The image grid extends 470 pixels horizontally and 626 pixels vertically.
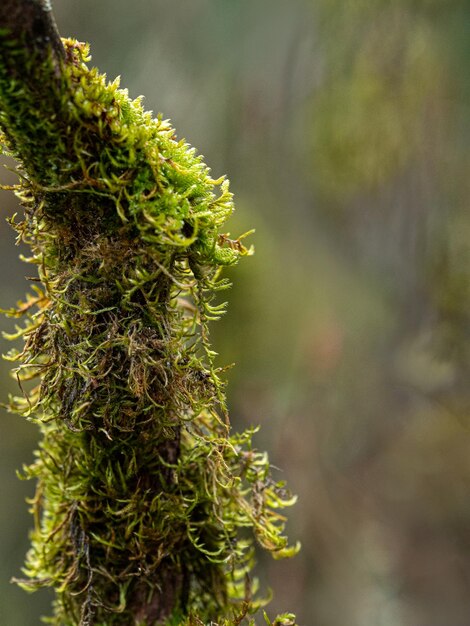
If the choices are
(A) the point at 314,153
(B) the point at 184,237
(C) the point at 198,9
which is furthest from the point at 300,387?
(B) the point at 184,237

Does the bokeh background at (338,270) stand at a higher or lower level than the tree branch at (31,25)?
higher

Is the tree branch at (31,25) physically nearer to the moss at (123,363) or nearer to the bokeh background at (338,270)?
the moss at (123,363)

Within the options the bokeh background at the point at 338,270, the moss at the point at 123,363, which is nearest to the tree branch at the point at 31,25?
the moss at the point at 123,363

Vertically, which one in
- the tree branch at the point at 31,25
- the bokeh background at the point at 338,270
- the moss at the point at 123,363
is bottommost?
the moss at the point at 123,363

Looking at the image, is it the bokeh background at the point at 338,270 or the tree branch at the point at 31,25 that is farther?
the bokeh background at the point at 338,270

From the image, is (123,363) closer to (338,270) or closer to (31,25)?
(31,25)

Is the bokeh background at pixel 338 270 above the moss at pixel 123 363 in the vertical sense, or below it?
above

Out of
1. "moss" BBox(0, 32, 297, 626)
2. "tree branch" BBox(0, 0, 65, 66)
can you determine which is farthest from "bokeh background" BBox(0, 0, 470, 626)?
"tree branch" BBox(0, 0, 65, 66)

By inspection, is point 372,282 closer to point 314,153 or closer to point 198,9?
point 314,153

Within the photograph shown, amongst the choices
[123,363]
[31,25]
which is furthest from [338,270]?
[31,25]
